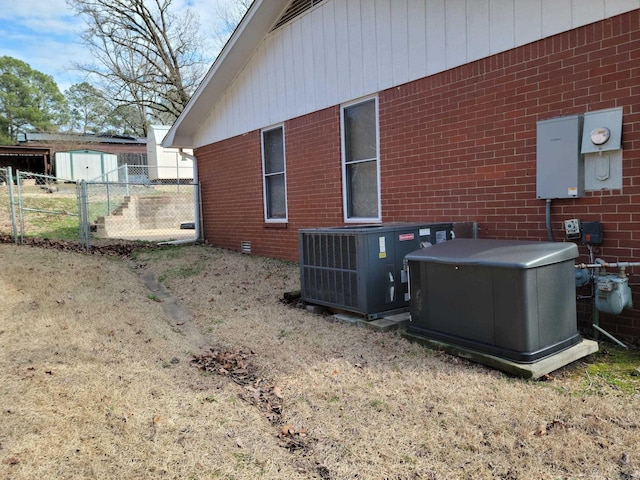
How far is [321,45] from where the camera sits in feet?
26.8

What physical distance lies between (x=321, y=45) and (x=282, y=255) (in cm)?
400

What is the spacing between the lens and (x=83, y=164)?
98.5ft

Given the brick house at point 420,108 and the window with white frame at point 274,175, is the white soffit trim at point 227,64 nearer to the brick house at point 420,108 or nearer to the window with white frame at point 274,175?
the brick house at point 420,108

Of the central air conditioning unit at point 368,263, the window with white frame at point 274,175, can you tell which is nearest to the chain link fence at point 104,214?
the window with white frame at point 274,175

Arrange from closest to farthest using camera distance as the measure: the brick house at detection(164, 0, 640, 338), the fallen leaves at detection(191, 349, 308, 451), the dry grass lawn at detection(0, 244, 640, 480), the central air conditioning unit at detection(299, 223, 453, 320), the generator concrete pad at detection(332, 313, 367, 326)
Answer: the dry grass lawn at detection(0, 244, 640, 480) < the fallen leaves at detection(191, 349, 308, 451) < the brick house at detection(164, 0, 640, 338) < the central air conditioning unit at detection(299, 223, 453, 320) < the generator concrete pad at detection(332, 313, 367, 326)

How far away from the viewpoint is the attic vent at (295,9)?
8.40 m

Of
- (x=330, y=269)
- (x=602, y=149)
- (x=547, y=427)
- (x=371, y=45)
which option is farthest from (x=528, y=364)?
(x=371, y=45)

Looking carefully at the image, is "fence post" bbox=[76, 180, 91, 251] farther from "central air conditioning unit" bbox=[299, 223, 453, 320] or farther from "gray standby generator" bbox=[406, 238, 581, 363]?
"gray standby generator" bbox=[406, 238, 581, 363]

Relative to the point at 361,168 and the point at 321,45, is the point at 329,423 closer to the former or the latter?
the point at 361,168

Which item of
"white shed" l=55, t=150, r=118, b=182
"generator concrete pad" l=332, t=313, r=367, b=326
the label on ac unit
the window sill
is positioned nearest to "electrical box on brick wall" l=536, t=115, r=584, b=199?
the label on ac unit

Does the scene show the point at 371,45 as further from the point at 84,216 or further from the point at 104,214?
the point at 104,214

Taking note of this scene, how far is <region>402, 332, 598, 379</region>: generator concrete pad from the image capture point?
141 inches

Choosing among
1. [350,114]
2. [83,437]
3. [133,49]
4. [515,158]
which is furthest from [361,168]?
[133,49]

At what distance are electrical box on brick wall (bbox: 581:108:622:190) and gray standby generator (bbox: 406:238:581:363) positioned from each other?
106 centimetres
